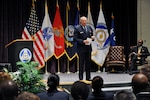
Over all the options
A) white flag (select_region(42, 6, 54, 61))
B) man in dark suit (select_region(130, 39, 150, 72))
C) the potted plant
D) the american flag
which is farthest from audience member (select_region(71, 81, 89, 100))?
white flag (select_region(42, 6, 54, 61))

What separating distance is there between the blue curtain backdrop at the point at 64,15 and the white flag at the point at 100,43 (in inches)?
8.0

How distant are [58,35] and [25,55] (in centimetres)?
315

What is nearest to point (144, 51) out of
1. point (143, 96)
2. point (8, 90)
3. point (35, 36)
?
point (35, 36)

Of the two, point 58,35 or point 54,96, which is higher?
point 58,35

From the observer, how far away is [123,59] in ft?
33.6

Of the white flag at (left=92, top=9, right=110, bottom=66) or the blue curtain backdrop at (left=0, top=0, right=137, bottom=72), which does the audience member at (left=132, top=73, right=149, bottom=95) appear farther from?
the white flag at (left=92, top=9, right=110, bottom=66)

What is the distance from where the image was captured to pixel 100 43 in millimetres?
10773

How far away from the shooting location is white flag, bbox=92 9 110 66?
1068 centimetres

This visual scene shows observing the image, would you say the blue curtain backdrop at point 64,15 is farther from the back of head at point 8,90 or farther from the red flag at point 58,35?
the back of head at point 8,90

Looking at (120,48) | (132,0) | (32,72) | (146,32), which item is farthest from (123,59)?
(32,72)

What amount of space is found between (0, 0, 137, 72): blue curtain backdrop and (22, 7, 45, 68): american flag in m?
0.15

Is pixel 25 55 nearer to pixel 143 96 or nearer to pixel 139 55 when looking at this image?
pixel 139 55

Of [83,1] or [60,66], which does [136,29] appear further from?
[60,66]

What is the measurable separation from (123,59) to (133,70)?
0.70 meters
